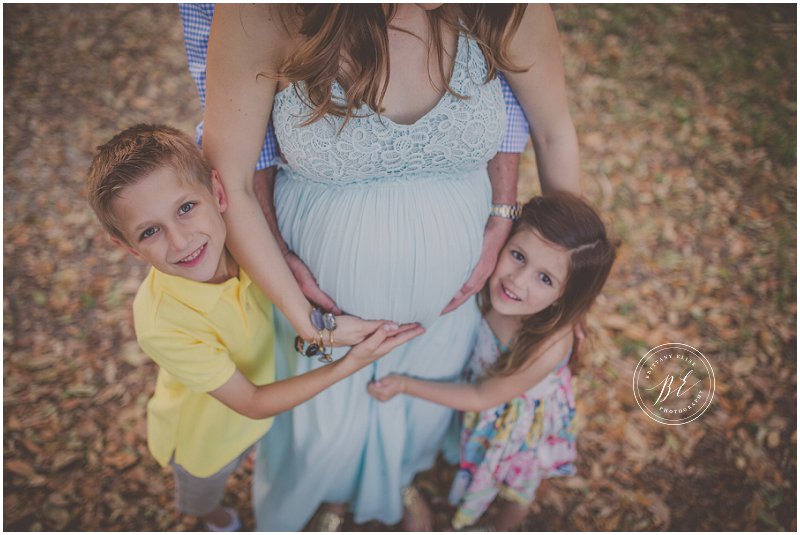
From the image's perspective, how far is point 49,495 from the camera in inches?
109

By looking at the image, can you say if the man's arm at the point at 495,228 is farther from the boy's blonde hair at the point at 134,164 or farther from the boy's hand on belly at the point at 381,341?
the boy's blonde hair at the point at 134,164

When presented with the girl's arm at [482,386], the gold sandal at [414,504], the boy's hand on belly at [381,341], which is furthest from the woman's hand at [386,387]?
the gold sandal at [414,504]

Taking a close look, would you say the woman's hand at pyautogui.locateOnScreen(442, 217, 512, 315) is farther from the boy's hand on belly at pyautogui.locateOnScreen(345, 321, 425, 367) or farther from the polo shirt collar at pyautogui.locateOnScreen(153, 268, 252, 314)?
the polo shirt collar at pyautogui.locateOnScreen(153, 268, 252, 314)

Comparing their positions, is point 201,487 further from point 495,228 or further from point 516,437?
point 495,228

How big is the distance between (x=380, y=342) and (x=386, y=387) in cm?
37

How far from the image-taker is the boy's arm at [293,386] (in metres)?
1.76

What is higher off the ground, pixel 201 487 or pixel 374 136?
pixel 374 136

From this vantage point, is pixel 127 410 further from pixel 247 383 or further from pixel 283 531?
pixel 247 383

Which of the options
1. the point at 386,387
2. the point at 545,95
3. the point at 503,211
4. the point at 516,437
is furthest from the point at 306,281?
the point at 516,437

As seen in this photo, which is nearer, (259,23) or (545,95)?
(259,23)

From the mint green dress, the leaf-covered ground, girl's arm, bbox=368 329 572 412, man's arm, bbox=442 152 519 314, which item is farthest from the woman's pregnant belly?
the leaf-covered ground

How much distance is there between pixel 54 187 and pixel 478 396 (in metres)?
3.67

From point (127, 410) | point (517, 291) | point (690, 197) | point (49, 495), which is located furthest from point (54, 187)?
point (690, 197)

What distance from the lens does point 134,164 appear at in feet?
4.82
